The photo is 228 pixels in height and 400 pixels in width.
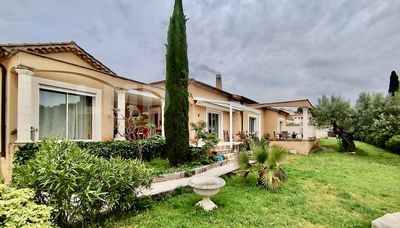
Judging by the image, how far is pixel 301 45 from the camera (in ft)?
65.6

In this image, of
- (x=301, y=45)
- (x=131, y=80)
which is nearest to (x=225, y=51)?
(x=301, y=45)

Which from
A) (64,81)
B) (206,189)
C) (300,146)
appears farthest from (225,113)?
(206,189)

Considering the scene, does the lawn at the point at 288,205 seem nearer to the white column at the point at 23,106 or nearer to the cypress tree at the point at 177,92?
the cypress tree at the point at 177,92

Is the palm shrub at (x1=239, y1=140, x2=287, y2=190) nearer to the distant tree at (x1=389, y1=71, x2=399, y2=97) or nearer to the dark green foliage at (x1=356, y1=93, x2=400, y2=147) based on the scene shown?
the dark green foliage at (x1=356, y1=93, x2=400, y2=147)

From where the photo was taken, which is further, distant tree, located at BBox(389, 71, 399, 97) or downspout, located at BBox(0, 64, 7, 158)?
distant tree, located at BBox(389, 71, 399, 97)

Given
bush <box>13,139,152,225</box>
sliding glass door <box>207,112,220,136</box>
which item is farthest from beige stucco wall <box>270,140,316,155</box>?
bush <box>13,139,152,225</box>

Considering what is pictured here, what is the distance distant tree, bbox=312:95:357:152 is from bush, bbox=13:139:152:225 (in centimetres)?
2230

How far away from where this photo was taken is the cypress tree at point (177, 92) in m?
12.5

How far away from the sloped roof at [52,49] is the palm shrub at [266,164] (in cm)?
1135

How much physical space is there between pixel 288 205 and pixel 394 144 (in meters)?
22.5

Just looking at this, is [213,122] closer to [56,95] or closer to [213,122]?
[213,122]

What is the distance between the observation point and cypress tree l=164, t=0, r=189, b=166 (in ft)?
40.9

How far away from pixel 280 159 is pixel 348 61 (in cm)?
1608

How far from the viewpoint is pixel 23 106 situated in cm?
955
